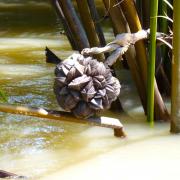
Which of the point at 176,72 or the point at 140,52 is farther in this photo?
the point at 140,52

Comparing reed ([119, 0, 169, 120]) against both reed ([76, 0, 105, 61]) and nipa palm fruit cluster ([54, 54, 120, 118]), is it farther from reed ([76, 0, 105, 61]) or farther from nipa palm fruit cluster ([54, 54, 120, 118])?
nipa palm fruit cluster ([54, 54, 120, 118])

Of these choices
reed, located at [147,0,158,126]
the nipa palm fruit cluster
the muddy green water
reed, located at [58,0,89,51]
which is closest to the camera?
the nipa palm fruit cluster

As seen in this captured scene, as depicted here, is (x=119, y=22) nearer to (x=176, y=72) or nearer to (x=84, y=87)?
(x=176, y=72)

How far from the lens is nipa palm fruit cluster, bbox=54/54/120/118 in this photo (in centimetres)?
92

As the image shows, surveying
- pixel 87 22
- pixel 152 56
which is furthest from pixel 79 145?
pixel 87 22

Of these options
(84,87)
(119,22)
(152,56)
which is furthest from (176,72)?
(84,87)

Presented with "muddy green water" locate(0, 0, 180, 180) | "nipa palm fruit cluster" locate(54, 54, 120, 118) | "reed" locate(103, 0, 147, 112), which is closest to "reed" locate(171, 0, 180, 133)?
"muddy green water" locate(0, 0, 180, 180)

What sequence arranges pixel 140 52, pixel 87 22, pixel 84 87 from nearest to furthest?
pixel 84 87
pixel 140 52
pixel 87 22

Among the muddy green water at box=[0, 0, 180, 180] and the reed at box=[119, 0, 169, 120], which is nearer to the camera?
the muddy green water at box=[0, 0, 180, 180]

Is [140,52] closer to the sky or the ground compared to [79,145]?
closer to the sky

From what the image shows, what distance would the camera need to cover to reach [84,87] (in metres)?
0.92

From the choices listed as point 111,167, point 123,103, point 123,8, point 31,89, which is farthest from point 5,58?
point 111,167

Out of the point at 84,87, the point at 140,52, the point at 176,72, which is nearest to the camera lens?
the point at 84,87

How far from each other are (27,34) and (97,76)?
8.11 feet
